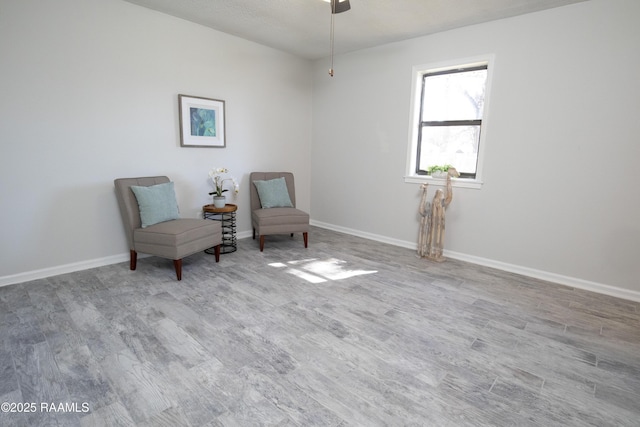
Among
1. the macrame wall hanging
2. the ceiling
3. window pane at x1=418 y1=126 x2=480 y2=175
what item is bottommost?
the macrame wall hanging

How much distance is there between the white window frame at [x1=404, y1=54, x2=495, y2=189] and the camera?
11.5ft

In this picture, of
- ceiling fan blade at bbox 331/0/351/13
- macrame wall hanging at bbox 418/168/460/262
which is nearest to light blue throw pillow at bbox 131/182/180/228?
ceiling fan blade at bbox 331/0/351/13

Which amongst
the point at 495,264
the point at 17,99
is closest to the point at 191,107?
the point at 17,99

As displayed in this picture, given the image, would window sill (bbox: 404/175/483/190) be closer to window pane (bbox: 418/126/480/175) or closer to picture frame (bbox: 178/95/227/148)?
window pane (bbox: 418/126/480/175)

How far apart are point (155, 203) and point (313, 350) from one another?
2.25 meters

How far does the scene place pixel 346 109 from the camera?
4809 millimetres

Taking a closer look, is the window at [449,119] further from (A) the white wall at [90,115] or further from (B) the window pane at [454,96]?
(A) the white wall at [90,115]

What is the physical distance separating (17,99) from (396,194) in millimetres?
4030

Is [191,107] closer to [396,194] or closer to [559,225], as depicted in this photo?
[396,194]

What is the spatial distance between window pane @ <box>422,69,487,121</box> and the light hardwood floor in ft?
6.39

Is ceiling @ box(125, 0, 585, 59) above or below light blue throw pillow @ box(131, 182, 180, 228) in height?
above

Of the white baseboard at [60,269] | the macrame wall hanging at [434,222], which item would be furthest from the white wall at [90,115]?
the macrame wall hanging at [434,222]

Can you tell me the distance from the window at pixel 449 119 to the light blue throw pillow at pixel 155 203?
289cm

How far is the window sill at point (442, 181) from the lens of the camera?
3691 mm
